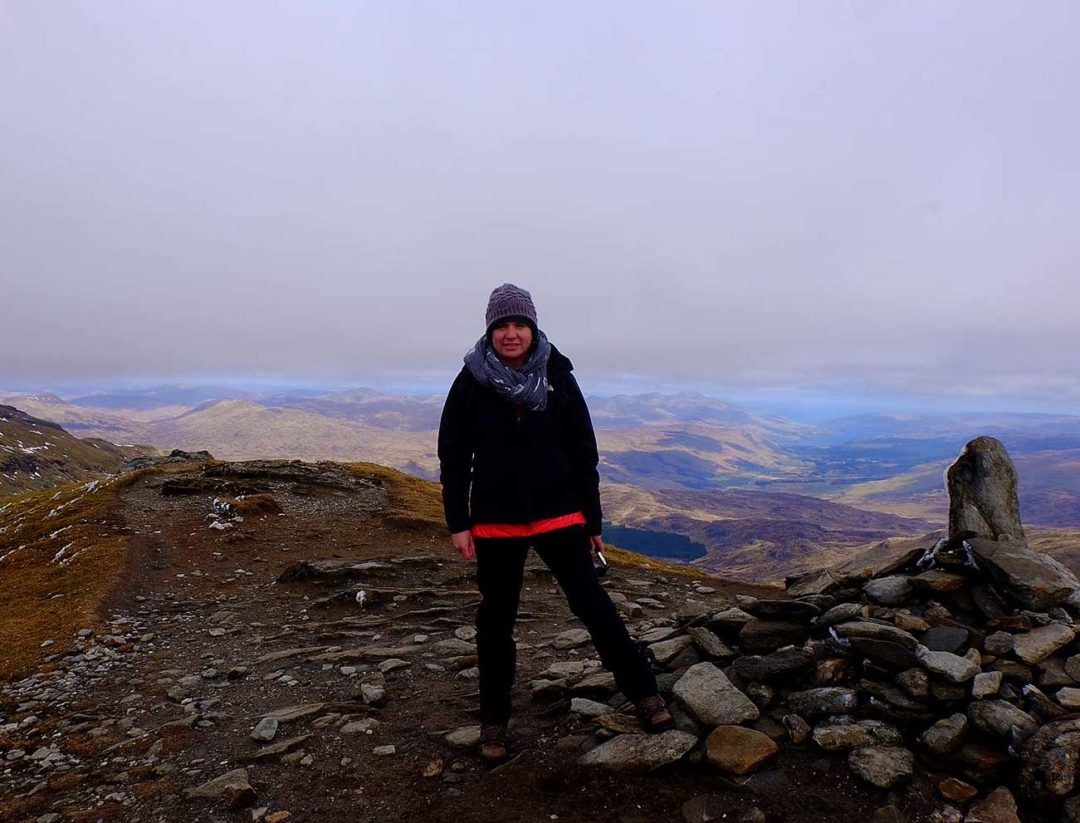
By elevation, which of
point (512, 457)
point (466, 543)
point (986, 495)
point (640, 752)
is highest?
point (512, 457)

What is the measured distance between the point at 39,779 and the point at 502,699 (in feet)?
21.2

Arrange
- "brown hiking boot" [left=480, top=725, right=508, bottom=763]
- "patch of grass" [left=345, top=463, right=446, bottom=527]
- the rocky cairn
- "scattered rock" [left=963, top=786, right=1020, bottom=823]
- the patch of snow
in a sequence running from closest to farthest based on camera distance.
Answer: "scattered rock" [left=963, top=786, right=1020, bottom=823]
the rocky cairn
"brown hiking boot" [left=480, top=725, right=508, bottom=763]
the patch of snow
"patch of grass" [left=345, top=463, right=446, bottom=527]

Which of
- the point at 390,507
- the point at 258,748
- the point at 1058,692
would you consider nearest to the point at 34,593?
the point at 258,748

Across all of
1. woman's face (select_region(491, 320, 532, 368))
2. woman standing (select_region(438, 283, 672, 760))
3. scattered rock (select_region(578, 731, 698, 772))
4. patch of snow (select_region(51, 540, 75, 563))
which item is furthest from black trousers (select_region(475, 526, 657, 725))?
patch of snow (select_region(51, 540, 75, 563))

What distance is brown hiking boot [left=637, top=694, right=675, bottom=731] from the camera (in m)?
7.06

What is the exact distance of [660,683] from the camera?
27.9 feet

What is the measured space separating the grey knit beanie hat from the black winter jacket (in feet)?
2.20

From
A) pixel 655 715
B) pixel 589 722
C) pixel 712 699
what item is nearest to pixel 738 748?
pixel 712 699

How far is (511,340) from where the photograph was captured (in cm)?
718

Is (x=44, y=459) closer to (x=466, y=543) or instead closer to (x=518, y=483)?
(x=466, y=543)

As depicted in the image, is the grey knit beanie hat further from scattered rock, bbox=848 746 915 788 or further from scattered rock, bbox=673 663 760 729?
scattered rock, bbox=848 746 915 788

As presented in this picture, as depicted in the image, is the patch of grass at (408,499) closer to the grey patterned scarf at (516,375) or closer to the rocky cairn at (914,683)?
the rocky cairn at (914,683)

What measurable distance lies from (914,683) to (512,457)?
5.52m

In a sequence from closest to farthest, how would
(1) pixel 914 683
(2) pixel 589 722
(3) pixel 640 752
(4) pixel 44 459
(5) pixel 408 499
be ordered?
(3) pixel 640 752 → (1) pixel 914 683 → (2) pixel 589 722 → (5) pixel 408 499 → (4) pixel 44 459
